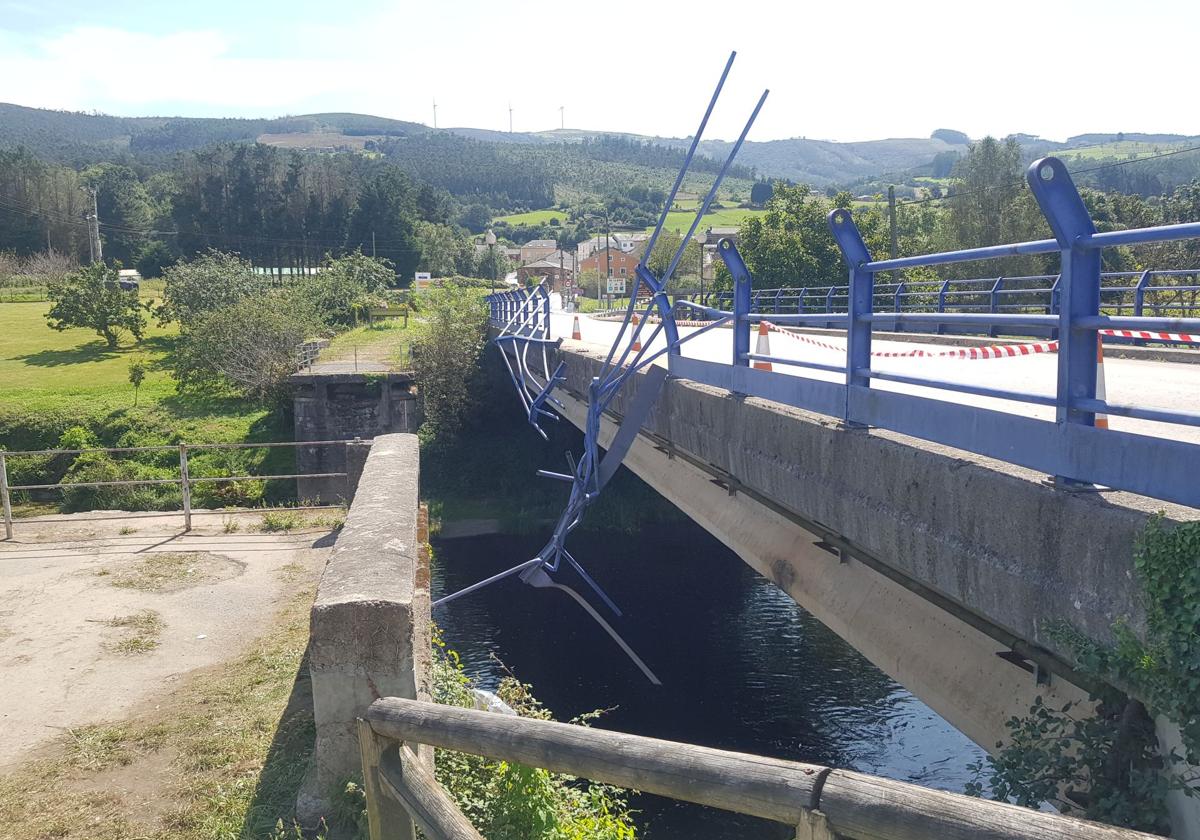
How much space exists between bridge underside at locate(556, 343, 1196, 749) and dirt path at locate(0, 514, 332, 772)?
4.02 m

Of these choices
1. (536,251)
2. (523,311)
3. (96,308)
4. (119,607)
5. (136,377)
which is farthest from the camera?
(536,251)

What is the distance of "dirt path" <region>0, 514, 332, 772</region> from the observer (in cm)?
629

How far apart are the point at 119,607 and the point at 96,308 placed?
42.7 m

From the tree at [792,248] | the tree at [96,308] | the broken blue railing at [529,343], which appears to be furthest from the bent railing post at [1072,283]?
the tree at [96,308]

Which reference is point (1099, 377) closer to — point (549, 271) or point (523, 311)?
point (523, 311)

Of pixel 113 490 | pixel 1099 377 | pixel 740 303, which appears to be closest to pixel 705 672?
pixel 740 303

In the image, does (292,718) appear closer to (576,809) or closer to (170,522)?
(576,809)

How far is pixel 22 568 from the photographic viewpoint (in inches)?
362

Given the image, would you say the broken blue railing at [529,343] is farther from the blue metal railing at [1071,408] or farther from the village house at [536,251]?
the village house at [536,251]

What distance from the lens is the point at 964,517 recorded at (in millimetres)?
4047

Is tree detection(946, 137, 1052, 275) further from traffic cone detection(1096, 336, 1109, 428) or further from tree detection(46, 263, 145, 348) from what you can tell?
traffic cone detection(1096, 336, 1109, 428)

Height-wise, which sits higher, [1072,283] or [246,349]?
[1072,283]

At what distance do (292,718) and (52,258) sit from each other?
89.9m

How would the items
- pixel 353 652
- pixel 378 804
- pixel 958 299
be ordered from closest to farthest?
pixel 378 804
pixel 353 652
pixel 958 299
